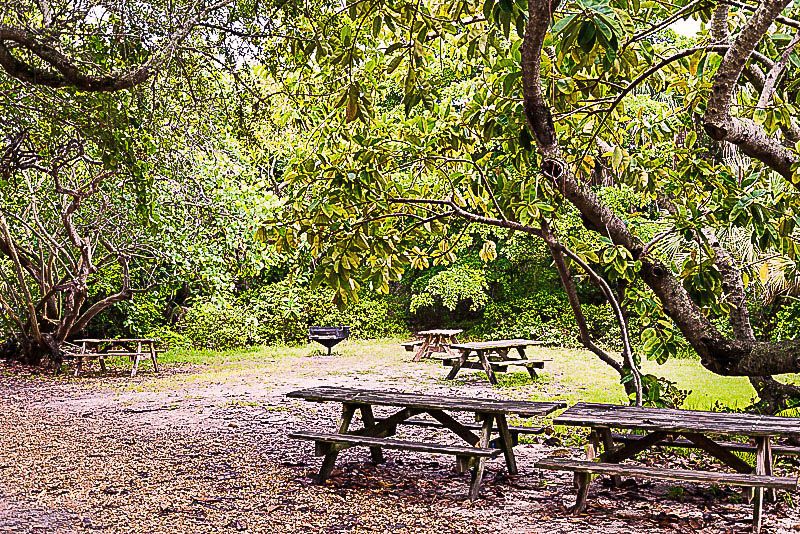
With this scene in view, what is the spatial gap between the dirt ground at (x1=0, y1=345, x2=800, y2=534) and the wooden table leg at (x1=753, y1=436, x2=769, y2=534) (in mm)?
115

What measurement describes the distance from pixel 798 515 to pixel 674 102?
10105 mm

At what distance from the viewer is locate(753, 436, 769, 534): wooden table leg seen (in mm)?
4727

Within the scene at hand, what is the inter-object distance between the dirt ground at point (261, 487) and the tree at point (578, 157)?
106 cm

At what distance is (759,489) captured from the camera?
473cm

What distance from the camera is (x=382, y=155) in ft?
16.9

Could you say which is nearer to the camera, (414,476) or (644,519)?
(644,519)

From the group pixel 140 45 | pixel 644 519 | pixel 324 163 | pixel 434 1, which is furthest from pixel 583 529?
pixel 140 45

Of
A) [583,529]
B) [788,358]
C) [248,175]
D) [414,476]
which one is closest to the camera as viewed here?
[788,358]

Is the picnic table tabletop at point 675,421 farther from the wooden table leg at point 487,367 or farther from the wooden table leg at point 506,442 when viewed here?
the wooden table leg at point 487,367

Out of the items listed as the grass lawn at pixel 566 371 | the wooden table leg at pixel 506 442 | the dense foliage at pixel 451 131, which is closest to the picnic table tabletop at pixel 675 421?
the dense foliage at pixel 451 131

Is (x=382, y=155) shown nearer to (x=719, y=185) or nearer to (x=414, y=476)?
(x=719, y=185)

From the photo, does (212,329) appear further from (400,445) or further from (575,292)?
(575,292)

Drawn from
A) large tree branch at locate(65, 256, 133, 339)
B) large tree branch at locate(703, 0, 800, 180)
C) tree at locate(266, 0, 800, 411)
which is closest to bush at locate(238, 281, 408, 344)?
large tree branch at locate(65, 256, 133, 339)

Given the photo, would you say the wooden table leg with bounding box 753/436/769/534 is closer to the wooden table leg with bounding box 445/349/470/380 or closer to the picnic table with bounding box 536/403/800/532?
the picnic table with bounding box 536/403/800/532
